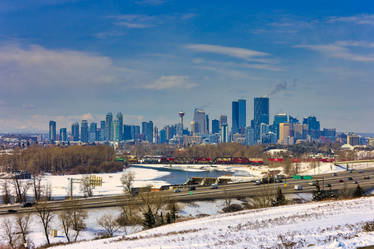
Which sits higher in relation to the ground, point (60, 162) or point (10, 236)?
point (10, 236)

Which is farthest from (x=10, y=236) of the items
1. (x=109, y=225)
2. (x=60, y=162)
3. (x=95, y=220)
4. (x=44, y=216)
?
(x=60, y=162)

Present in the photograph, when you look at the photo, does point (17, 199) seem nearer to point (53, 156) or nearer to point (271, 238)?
point (271, 238)

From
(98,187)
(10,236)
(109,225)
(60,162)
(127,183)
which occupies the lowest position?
(98,187)

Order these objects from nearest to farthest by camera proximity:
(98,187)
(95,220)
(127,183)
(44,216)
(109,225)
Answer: (109,225) < (44,216) < (95,220) < (127,183) < (98,187)

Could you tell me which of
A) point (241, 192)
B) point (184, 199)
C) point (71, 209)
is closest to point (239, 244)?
point (71, 209)

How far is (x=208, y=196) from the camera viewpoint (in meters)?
69.9

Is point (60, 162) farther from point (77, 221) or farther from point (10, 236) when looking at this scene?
point (10, 236)

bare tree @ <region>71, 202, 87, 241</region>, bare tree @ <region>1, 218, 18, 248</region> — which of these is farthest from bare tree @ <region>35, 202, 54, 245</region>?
bare tree @ <region>1, 218, 18, 248</region>

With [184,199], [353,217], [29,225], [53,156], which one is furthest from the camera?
[53,156]

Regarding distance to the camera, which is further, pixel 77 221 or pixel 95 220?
pixel 95 220

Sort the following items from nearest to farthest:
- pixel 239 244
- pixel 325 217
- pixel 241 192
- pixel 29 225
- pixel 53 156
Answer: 1. pixel 239 244
2. pixel 325 217
3. pixel 29 225
4. pixel 241 192
5. pixel 53 156

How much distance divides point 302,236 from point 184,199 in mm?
48090

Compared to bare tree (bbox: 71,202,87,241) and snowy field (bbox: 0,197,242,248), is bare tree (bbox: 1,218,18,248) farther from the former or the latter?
bare tree (bbox: 71,202,87,241)

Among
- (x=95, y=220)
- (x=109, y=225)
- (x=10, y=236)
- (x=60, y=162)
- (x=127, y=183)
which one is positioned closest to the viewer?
(x=10, y=236)
